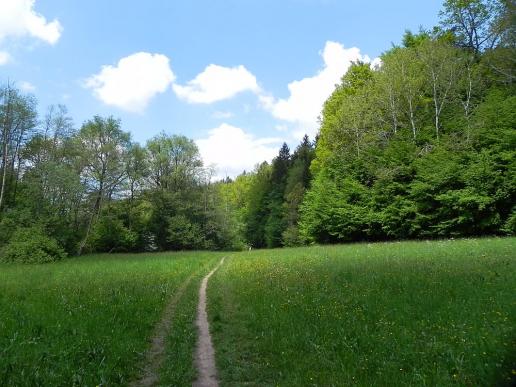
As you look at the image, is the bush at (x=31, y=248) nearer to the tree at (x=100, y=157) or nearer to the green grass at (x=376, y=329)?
the tree at (x=100, y=157)

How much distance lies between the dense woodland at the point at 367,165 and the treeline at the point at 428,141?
0.43 ft

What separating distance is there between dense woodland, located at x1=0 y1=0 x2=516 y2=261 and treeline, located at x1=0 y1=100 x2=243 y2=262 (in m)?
0.18

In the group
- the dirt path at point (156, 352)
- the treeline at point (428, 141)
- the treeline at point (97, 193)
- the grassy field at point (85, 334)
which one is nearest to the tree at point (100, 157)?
the treeline at point (97, 193)

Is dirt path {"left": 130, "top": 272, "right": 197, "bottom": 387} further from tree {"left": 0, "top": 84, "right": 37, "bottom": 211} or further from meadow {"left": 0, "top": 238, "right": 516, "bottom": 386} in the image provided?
tree {"left": 0, "top": 84, "right": 37, "bottom": 211}

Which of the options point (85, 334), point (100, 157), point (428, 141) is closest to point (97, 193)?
point (100, 157)

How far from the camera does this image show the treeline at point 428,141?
34.2 m

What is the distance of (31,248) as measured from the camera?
38844 millimetres

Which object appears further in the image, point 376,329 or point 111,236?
point 111,236

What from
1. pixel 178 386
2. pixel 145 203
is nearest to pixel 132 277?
pixel 178 386

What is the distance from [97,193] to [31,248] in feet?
58.2

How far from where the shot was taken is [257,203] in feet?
299

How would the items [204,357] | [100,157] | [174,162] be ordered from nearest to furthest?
1. [204,357]
2. [100,157]
3. [174,162]

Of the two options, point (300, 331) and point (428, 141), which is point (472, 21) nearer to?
point (428, 141)

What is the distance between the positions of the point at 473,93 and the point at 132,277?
3713 centimetres
